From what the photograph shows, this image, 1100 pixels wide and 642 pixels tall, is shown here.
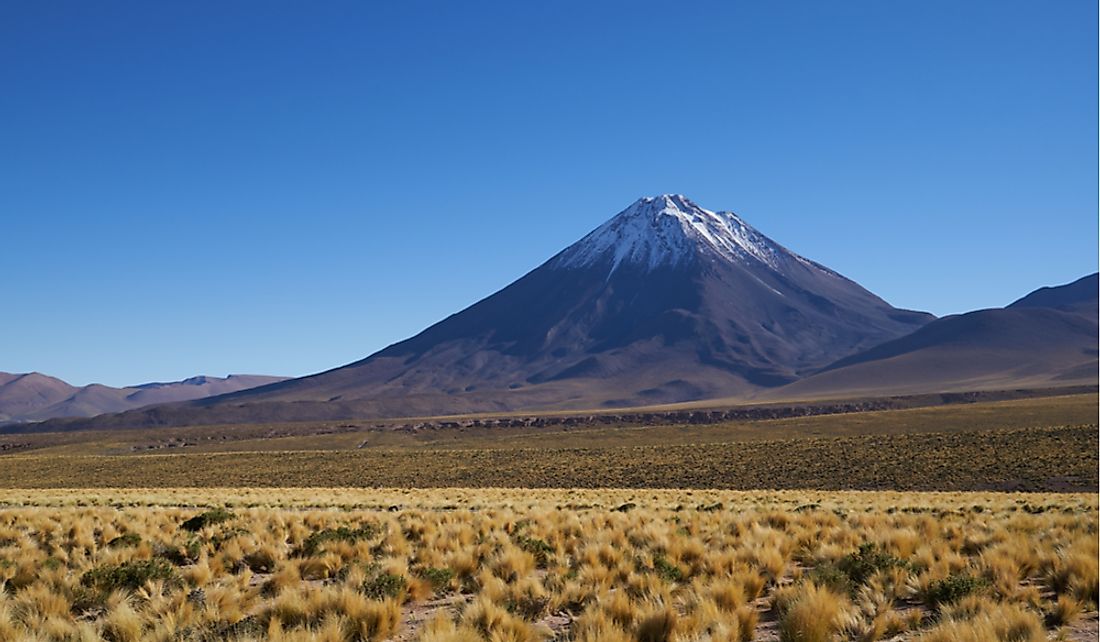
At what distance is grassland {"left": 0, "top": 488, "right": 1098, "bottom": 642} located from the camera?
289 inches

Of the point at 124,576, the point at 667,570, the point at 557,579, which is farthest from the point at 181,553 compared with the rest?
the point at 667,570

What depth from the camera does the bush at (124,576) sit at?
9719mm

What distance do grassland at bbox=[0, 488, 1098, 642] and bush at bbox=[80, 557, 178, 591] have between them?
0.10ft

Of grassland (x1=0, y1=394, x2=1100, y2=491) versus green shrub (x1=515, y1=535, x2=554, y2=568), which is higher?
green shrub (x1=515, y1=535, x2=554, y2=568)

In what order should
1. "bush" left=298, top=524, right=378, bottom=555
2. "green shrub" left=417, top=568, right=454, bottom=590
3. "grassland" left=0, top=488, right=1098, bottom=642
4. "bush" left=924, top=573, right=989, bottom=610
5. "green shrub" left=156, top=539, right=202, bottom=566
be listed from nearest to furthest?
"grassland" left=0, top=488, right=1098, bottom=642, "bush" left=924, top=573, right=989, bottom=610, "green shrub" left=417, top=568, right=454, bottom=590, "green shrub" left=156, top=539, right=202, bottom=566, "bush" left=298, top=524, right=378, bottom=555

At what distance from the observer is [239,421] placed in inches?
6535

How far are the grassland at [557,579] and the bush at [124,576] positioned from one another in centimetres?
3

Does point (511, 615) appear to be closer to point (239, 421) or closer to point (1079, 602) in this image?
point (1079, 602)

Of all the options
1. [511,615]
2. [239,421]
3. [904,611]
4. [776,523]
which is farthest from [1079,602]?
[239,421]

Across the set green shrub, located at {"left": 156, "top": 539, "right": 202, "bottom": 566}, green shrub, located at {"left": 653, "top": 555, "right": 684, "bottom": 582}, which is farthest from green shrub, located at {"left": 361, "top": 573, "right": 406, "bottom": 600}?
green shrub, located at {"left": 156, "top": 539, "right": 202, "bottom": 566}

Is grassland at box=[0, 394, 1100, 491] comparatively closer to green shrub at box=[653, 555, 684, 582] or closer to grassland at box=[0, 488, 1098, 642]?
grassland at box=[0, 488, 1098, 642]

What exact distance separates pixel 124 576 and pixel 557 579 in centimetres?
501

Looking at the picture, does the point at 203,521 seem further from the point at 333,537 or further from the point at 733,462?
the point at 733,462

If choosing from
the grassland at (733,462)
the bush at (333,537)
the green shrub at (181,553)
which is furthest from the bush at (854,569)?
the grassland at (733,462)
